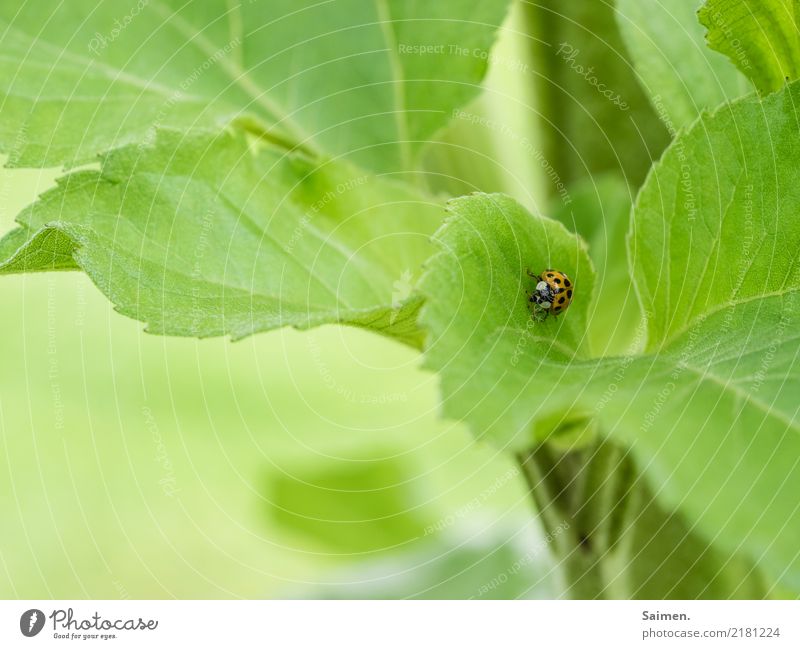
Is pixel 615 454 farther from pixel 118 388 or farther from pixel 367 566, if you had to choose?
pixel 118 388

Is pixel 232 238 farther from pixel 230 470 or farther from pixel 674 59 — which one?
Answer: pixel 230 470

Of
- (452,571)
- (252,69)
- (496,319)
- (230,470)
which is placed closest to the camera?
(496,319)

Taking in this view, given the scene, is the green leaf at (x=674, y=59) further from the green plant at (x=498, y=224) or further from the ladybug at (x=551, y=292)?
the ladybug at (x=551, y=292)

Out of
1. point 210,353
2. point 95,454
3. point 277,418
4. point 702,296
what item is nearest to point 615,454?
point 702,296

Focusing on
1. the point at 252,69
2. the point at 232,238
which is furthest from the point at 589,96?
the point at 232,238

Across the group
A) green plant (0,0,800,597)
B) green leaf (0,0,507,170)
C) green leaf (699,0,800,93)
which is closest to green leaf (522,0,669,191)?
green plant (0,0,800,597)

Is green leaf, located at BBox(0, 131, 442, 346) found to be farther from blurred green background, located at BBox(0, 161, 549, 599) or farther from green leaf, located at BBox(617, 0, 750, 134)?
blurred green background, located at BBox(0, 161, 549, 599)

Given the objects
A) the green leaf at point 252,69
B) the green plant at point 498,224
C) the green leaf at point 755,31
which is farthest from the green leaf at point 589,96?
the green leaf at point 755,31
